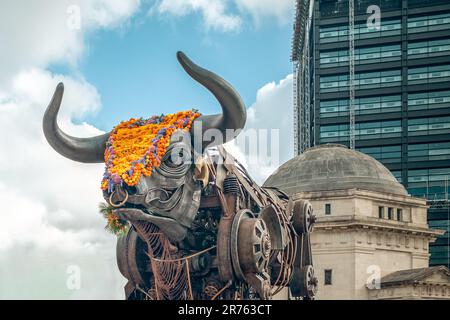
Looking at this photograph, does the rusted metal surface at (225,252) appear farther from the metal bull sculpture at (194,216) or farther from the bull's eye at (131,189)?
the bull's eye at (131,189)

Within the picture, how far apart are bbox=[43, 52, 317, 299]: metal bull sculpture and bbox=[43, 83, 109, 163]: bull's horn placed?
24mm

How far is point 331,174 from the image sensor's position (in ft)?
181

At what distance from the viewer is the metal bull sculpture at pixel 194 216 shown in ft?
69.9

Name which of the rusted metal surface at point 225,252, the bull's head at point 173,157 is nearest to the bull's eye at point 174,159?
the bull's head at point 173,157

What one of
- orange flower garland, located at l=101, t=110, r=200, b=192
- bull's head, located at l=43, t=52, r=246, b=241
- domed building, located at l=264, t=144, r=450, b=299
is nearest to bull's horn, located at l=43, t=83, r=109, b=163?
bull's head, located at l=43, t=52, r=246, b=241

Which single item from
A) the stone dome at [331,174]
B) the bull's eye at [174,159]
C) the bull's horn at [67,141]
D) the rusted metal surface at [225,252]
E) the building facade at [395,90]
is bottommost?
the rusted metal surface at [225,252]

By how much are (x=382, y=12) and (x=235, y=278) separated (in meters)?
72.0

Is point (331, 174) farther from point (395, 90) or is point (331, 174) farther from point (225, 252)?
point (395, 90)

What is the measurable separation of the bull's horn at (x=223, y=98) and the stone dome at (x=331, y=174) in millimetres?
33028

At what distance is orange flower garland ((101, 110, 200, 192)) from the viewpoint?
21.0 m

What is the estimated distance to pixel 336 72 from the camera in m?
89.8

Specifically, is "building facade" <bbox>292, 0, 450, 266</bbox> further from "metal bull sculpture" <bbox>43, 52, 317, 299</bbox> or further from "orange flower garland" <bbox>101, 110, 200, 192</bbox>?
"orange flower garland" <bbox>101, 110, 200, 192</bbox>

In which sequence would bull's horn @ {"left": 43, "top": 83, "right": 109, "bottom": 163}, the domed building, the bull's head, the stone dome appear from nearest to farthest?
the bull's head, bull's horn @ {"left": 43, "top": 83, "right": 109, "bottom": 163}, the domed building, the stone dome
